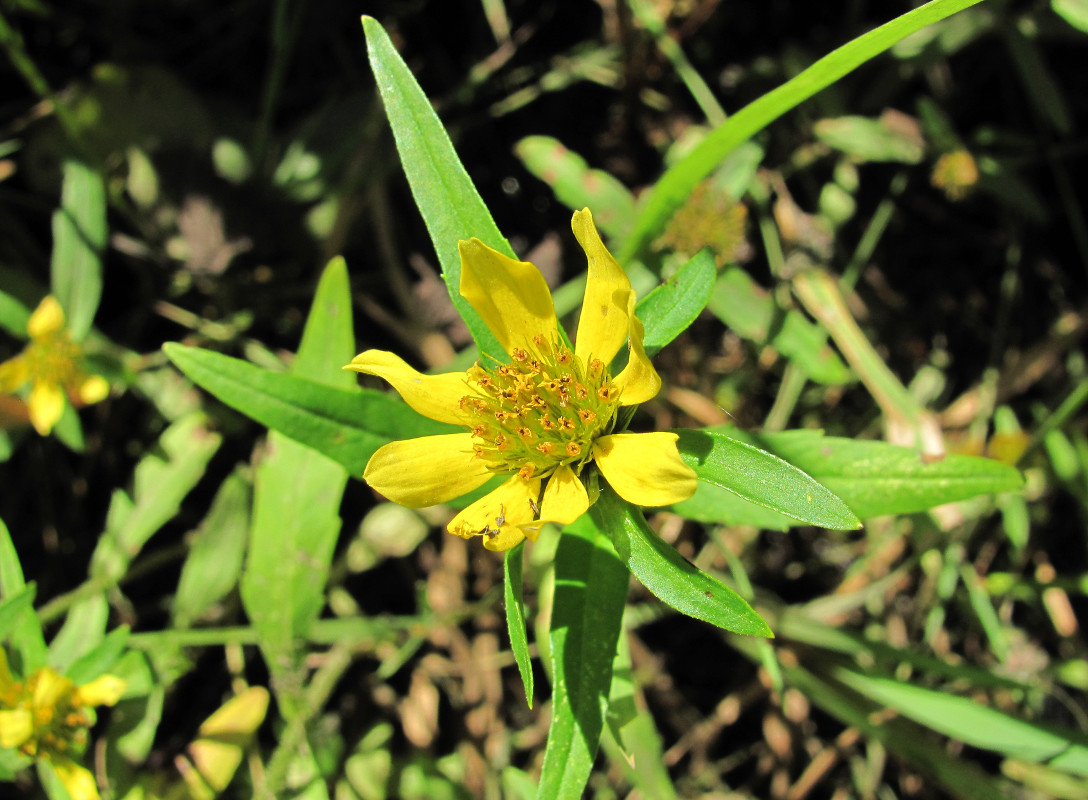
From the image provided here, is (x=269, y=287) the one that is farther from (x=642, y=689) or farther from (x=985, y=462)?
(x=985, y=462)

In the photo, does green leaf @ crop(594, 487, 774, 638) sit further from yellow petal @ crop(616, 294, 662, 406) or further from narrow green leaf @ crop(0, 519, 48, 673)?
narrow green leaf @ crop(0, 519, 48, 673)

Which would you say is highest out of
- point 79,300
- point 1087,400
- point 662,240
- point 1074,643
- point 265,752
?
point 79,300

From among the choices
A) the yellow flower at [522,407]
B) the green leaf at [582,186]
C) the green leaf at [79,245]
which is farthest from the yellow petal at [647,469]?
the green leaf at [79,245]

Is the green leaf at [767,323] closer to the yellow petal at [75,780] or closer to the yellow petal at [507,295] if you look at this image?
the yellow petal at [507,295]

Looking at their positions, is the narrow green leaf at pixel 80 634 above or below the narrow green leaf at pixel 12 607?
below

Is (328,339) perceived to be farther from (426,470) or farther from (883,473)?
(883,473)

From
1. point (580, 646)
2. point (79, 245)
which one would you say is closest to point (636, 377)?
point (580, 646)

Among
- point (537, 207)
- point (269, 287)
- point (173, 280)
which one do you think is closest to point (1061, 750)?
point (537, 207)
